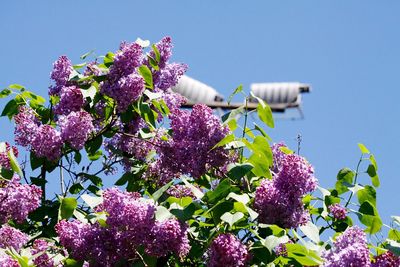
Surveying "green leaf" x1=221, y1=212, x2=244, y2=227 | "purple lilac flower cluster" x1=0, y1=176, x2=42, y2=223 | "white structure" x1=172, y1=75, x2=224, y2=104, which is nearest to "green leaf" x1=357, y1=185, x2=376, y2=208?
"green leaf" x1=221, y1=212, x2=244, y2=227

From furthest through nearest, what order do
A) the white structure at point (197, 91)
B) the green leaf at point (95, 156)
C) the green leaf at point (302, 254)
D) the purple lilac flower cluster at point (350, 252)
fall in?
the white structure at point (197, 91) < the green leaf at point (95, 156) < the green leaf at point (302, 254) < the purple lilac flower cluster at point (350, 252)

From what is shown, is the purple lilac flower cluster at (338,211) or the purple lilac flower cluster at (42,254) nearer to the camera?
the purple lilac flower cluster at (42,254)

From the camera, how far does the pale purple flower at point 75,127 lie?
11.1ft

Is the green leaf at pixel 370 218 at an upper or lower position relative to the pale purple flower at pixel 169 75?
lower

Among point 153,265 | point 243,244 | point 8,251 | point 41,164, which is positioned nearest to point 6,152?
point 41,164

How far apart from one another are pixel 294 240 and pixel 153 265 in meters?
0.61

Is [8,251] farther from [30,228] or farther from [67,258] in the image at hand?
[30,228]

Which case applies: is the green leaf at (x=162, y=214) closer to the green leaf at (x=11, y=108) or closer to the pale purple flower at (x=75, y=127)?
the pale purple flower at (x=75, y=127)

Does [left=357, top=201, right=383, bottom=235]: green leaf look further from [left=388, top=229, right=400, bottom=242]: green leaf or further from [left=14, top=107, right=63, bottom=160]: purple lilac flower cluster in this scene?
[left=14, top=107, right=63, bottom=160]: purple lilac flower cluster

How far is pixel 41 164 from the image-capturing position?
3672 millimetres

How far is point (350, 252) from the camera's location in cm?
238

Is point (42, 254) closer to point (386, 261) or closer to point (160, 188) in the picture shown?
point (160, 188)

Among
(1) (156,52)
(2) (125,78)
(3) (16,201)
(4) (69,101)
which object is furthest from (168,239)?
(1) (156,52)

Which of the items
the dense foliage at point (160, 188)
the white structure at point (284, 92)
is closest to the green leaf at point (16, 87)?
the dense foliage at point (160, 188)
